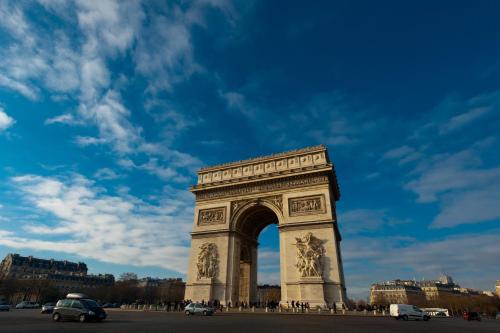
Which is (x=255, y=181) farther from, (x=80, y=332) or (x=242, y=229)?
(x=80, y=332)

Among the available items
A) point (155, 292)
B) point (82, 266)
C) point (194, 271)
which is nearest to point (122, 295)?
point (155, 292)

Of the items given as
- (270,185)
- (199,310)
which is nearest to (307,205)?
(270,185)

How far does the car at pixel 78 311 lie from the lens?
44.6 feet

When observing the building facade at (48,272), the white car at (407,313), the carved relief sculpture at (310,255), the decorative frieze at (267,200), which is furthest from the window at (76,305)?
the building facade at (48,272)

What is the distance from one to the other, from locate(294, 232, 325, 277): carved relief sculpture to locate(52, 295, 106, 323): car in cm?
1609

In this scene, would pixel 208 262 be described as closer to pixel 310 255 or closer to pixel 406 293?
pixel 310 255

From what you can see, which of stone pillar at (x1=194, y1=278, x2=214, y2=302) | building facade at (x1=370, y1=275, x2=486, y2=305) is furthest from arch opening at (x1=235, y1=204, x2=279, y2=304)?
building facade at (x1=370, y1=275, x2=486, y2=305)

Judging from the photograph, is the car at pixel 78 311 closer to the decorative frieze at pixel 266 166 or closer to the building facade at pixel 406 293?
the decorative frieze at pixel 266 166

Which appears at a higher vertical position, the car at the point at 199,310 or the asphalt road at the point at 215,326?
the car at the point at 199,310

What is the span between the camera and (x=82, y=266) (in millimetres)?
102062

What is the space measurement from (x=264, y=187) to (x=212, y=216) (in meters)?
6.10

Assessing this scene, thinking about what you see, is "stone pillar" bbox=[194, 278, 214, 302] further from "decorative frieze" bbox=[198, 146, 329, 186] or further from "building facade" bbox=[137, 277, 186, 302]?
"building facade" bbox=[137, 277, 186, 302]

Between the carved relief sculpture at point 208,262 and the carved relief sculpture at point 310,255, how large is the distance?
25.4ft

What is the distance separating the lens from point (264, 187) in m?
31.1
